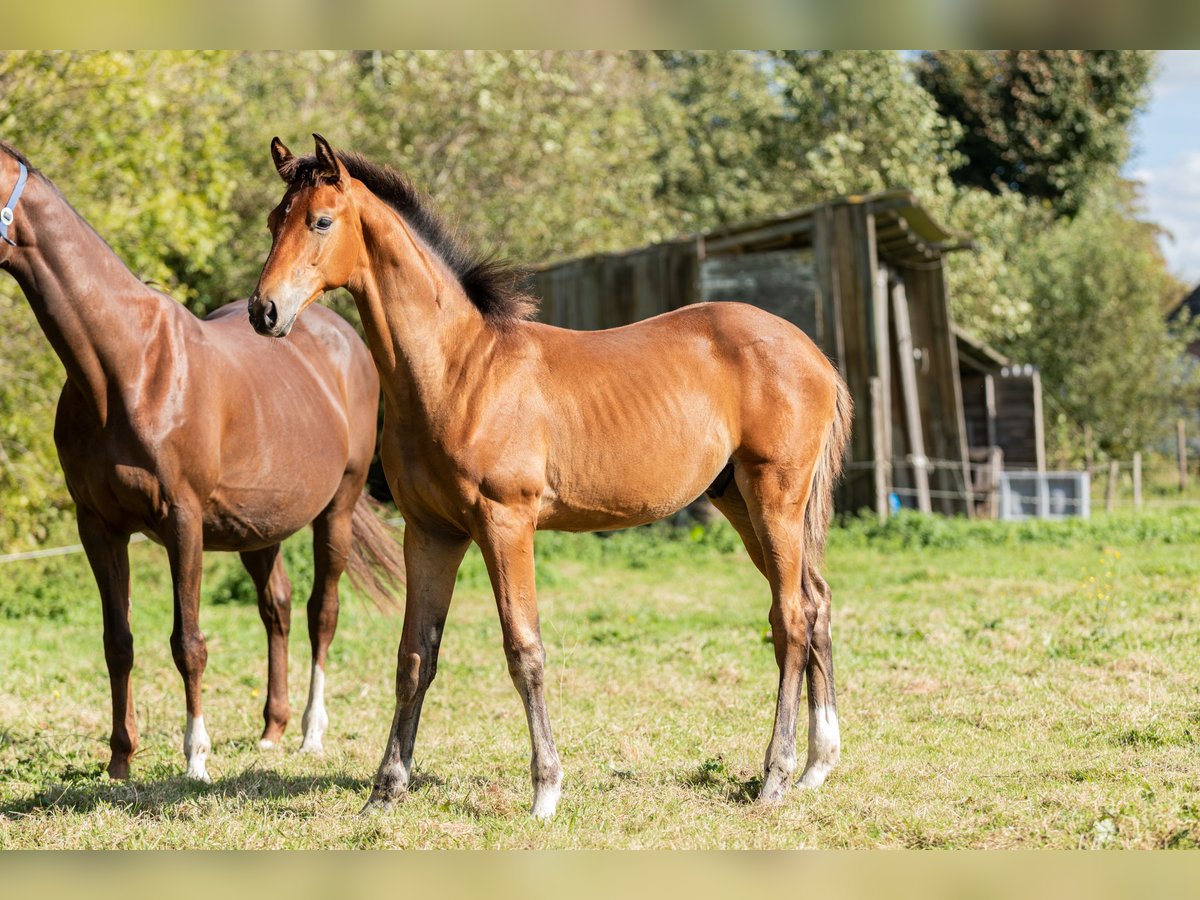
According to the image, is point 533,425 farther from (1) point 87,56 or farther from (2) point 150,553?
(2) point 150,553

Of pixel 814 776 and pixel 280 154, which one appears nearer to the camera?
pixel 280 154

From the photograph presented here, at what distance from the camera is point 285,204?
4230mm

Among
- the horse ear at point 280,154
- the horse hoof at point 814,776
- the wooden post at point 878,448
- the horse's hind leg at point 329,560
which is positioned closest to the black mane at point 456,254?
the horse ear at point 280,154

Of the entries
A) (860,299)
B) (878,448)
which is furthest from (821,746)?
(860,299)

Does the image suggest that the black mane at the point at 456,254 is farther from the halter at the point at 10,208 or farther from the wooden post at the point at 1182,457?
the wooden post at the point at 1182,457

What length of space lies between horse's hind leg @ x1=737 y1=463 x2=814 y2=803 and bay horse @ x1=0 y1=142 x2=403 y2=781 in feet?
8.19

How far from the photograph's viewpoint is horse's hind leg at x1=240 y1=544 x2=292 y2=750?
632 cm

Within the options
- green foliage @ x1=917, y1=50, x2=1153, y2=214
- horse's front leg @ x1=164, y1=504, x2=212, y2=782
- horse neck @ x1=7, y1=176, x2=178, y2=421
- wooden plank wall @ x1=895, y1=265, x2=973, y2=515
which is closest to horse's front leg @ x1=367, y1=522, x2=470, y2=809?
horse's front leg @ x1=164, y1=504, x2=212, y2=782

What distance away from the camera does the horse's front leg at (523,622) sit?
436cm

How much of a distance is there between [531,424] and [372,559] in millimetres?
2915

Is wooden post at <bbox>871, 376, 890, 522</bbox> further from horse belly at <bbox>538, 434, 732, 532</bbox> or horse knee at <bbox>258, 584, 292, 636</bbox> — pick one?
horse belly at <bbox>538, 434, 732, 532</bbox>

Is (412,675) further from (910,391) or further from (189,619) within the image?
(910,391)

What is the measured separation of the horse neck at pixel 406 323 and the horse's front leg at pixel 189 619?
4.80 ft

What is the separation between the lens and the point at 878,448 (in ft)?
48.1
